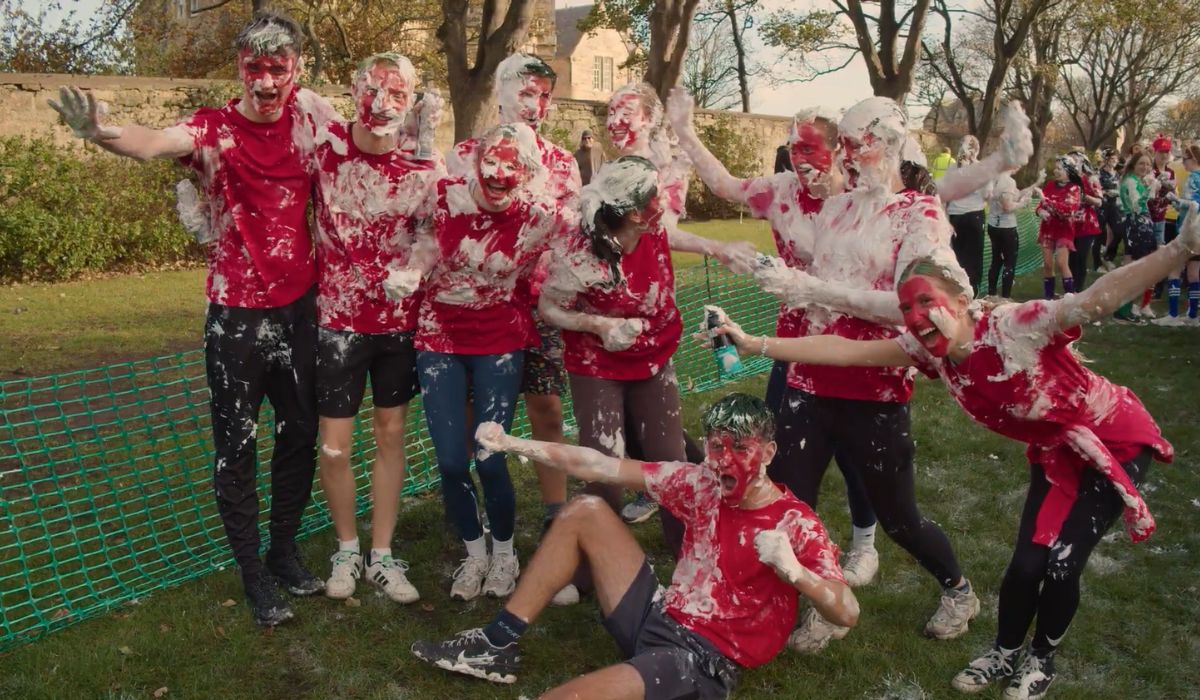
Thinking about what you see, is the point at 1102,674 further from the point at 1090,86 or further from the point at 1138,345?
the point at 1090,86

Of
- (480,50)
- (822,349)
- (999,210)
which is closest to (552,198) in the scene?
(822,349)

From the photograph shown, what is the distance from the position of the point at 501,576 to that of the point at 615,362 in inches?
40.3

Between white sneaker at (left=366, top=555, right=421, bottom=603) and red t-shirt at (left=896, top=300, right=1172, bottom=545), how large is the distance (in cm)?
207

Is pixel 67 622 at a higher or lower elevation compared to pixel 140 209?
lower

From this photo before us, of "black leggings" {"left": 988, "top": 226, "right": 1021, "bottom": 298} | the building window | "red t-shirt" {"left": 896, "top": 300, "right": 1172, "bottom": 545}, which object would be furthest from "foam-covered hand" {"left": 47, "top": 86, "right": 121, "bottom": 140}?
the building window

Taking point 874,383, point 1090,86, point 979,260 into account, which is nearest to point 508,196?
point 874,383

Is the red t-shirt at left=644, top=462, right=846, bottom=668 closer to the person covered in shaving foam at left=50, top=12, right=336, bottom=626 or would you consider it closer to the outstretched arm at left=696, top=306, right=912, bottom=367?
the outstretched arm at left=696, top=306, right=912, bottom=367

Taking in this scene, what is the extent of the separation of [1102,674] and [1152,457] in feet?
2.77

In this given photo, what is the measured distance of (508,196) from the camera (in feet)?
11.2

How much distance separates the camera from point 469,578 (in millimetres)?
3816

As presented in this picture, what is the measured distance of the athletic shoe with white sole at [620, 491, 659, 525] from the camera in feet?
15.0

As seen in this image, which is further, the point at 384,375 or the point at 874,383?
the point at 384,375

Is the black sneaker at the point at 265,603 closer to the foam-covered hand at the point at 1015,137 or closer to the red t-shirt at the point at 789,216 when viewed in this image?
the red t-shirt at the point at 789,216

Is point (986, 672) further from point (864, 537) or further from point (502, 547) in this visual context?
point (502, 547)
